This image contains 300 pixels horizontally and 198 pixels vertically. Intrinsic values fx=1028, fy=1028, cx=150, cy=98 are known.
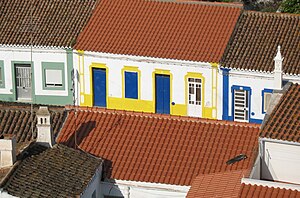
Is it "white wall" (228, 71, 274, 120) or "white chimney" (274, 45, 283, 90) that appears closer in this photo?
"white chimney" (274, 45, 283, 90)

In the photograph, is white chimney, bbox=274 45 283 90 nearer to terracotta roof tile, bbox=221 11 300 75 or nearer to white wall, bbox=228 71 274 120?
terracotta roof tile, bbox=221 11 300 75

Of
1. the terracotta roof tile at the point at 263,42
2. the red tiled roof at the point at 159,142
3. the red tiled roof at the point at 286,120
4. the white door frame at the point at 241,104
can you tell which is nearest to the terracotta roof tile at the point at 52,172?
the red tiled roof at the point at 159,142

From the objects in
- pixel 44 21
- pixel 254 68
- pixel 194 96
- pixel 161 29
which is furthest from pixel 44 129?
pixel 44 21

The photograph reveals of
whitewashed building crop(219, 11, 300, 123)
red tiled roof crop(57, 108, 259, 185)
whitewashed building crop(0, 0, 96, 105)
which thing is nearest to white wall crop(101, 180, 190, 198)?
red tiled roof crop(57, 108, 259, 185)

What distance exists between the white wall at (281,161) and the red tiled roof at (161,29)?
1247 cm

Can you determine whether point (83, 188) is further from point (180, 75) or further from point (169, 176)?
point (180, 75)

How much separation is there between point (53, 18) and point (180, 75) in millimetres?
7756

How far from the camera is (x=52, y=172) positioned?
34.8 meters

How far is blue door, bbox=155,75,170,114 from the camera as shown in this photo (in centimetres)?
4884

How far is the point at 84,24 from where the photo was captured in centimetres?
5138

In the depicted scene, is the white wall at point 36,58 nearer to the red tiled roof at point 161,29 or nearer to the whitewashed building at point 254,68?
the red tiled roof at point 161,29

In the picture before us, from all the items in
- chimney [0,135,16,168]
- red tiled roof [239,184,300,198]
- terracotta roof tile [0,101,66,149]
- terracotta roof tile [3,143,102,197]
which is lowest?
red tiled roof [239,184,300,198]

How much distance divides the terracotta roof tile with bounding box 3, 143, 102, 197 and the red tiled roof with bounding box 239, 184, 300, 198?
5.39 meters

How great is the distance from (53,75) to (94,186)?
51.1 ft
